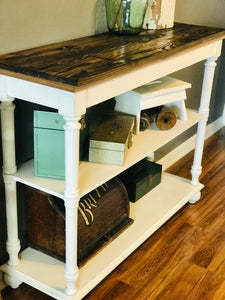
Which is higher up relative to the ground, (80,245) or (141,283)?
(80,245)

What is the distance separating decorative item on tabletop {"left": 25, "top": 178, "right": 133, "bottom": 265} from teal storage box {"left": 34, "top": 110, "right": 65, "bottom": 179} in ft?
0.46

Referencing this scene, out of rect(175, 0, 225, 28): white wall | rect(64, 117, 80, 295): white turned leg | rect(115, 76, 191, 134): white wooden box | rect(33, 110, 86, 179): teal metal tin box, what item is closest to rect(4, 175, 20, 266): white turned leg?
rect(33, 110, 86, 179): teal metal tin box

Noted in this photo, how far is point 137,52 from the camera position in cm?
178

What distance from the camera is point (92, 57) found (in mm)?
1678

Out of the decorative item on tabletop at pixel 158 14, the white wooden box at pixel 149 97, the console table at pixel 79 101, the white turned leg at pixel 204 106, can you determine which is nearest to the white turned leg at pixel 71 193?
the console table at pixel 79 101

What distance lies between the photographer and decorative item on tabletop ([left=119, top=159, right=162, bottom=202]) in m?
2.36

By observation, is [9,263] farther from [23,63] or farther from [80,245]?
[23,63]

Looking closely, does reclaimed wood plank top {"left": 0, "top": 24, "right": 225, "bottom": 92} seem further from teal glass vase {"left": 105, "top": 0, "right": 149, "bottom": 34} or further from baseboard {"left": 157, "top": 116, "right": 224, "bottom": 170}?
baseboard {"left": 157, "top": 116, "right": 224, "bottom": 170}

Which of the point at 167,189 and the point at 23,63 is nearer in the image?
the point at 23,63

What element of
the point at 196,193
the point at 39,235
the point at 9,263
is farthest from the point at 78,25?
the point at 196,193

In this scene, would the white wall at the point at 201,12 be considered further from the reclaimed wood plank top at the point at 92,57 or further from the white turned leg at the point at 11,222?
the white turned leg at the point at 11,222

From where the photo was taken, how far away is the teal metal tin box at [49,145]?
1.68 m

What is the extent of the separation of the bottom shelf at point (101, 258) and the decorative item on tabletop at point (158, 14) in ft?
2.82

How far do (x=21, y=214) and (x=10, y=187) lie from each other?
21 cm
